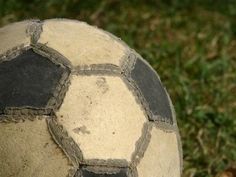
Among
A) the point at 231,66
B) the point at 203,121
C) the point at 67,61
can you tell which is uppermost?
the point at 67,61

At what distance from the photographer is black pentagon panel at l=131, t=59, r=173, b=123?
2.77 m

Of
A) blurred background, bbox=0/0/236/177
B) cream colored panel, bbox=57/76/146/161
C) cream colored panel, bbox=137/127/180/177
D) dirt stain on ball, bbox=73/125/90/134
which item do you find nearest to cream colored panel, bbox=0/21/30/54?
cream colored panel, bbox=57/76/146/161

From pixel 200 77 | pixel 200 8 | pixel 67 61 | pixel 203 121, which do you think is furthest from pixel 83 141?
pixel 200 8

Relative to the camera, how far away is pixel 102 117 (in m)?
2.53

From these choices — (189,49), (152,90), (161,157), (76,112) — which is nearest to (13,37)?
(76,112)

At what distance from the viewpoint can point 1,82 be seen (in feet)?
8.38

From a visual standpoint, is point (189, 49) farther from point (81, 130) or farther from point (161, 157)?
point (81, 130)

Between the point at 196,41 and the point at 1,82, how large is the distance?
2725mm

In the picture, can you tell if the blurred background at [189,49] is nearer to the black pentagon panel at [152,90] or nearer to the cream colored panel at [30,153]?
the black pentagon panel at [152,90]

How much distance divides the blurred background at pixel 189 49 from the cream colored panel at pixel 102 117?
1329 millimetres

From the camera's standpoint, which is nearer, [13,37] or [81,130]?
[81,130]

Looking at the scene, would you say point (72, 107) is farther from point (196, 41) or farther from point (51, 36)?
point (196, 41)

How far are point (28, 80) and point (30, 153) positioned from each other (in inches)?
13.1

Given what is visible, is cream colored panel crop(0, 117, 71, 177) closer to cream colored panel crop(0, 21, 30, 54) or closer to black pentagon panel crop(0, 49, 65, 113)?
black pentagon panel crop(0, 49, 65, 113)
